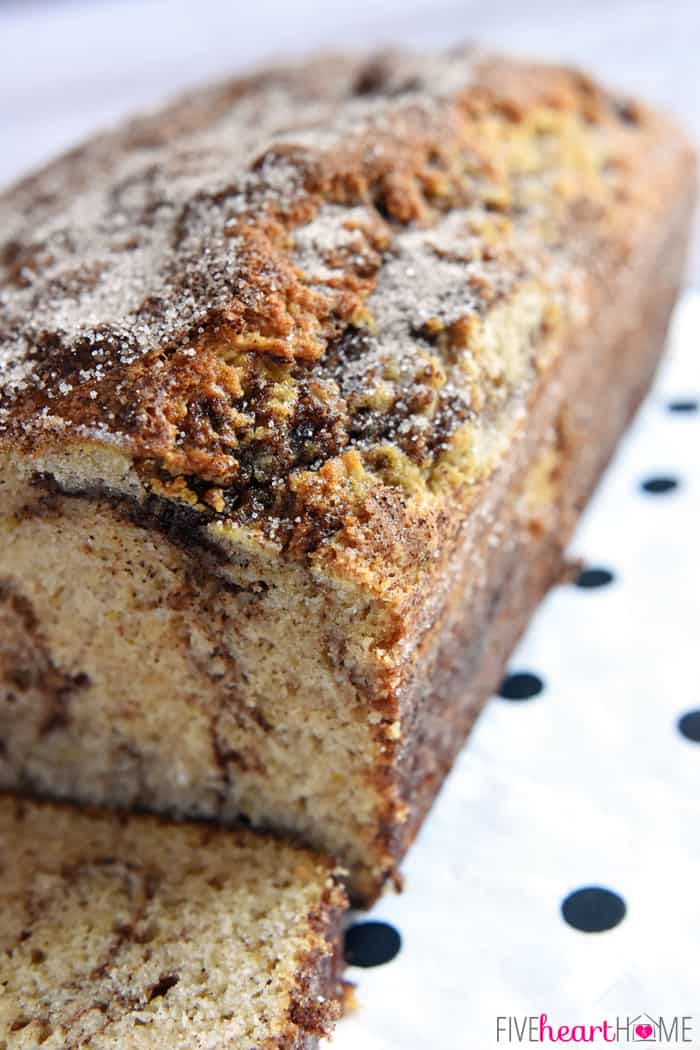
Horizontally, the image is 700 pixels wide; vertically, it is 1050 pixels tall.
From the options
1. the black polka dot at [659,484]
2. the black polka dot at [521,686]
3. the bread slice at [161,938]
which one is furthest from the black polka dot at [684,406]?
the bread slice at [161,938]

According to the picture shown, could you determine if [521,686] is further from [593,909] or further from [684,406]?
[684,406]

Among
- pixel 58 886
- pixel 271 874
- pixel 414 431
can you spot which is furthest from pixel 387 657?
pixel 58 886

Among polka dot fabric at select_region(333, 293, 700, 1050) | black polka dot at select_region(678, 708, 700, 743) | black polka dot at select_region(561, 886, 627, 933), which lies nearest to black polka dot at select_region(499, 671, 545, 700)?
polka dot fabric at select_region(333, 293, 700, 1050)

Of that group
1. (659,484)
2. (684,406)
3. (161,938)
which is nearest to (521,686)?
(659,484)

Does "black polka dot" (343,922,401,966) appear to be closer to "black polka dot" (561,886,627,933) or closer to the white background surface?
the white background surface

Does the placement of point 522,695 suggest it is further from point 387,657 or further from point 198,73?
point 198,73

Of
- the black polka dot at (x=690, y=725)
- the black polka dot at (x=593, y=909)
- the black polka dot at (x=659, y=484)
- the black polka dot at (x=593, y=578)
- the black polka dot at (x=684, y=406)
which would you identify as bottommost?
the black polka dot at (x=593, y=909)

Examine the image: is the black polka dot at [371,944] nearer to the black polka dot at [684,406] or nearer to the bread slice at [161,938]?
the bread slice at [161,938]
